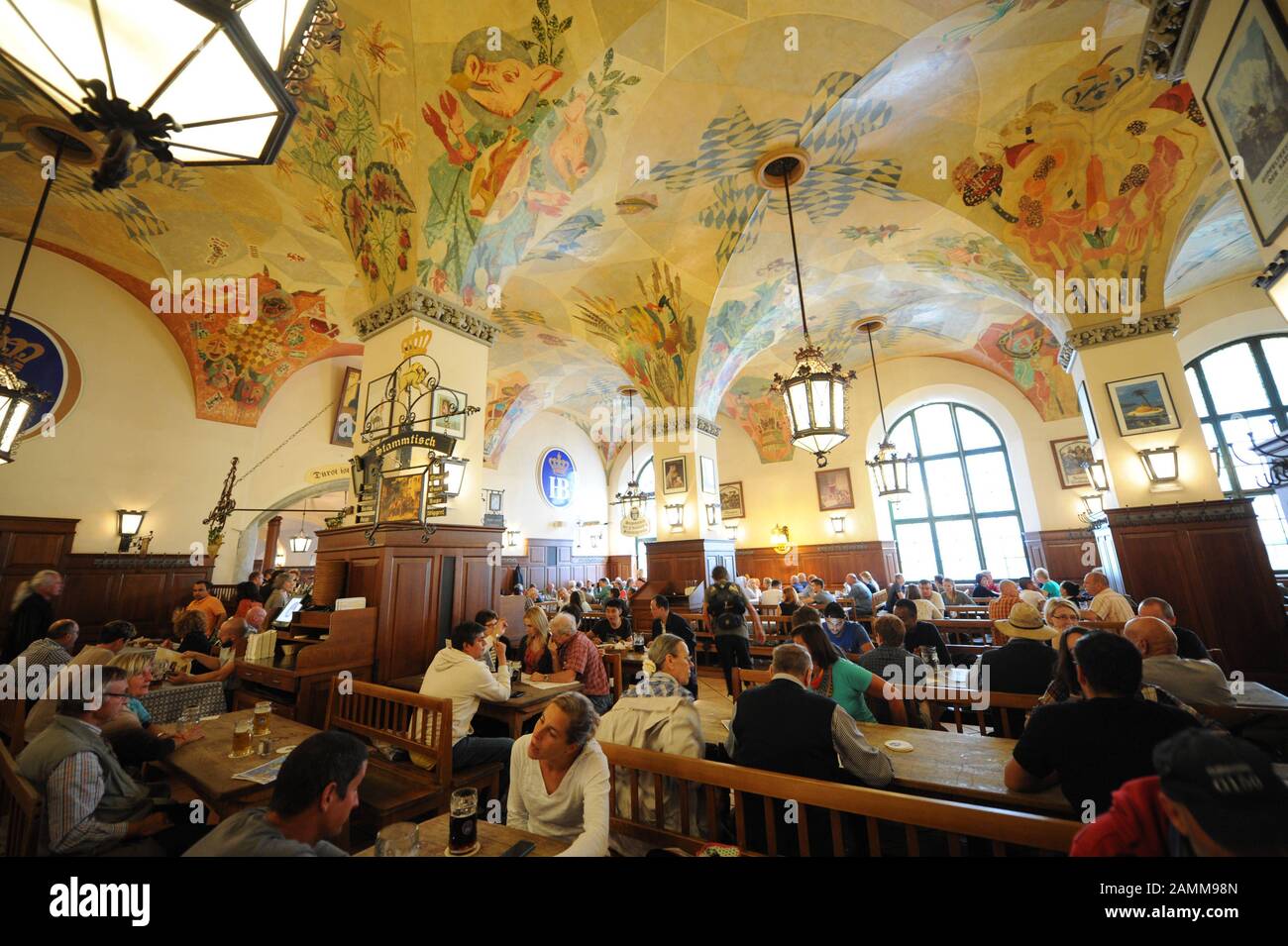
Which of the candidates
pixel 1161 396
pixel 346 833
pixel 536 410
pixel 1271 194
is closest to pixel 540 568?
pixel 536 410

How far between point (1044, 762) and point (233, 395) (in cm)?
1124

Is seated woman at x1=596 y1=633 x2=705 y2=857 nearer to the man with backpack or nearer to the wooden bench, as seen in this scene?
the wooden bench

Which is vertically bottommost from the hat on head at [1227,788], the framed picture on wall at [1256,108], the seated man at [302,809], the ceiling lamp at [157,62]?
the seated man at [302,809]

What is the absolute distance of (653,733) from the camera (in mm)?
2131

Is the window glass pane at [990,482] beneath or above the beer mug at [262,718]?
above

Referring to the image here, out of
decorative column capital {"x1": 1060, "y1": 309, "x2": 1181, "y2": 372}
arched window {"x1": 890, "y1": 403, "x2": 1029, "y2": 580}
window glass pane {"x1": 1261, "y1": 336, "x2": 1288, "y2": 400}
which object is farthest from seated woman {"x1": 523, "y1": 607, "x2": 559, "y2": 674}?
window glass pane {"x1": 1261, "y1": 336, "x2": 1288, "y2": 400}

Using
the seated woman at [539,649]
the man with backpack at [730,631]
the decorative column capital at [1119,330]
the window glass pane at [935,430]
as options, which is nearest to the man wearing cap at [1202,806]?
the seated woman at [539,649]

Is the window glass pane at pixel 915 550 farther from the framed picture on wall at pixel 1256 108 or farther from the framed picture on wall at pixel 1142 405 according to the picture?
the framed picture on wall at pixel 1256 108

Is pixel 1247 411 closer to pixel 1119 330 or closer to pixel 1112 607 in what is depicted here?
pixel 1119 330

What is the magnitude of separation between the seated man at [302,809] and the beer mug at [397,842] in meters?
0.10

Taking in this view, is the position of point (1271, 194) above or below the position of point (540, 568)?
above

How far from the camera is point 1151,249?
584cm

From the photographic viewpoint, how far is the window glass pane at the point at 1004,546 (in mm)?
11422
